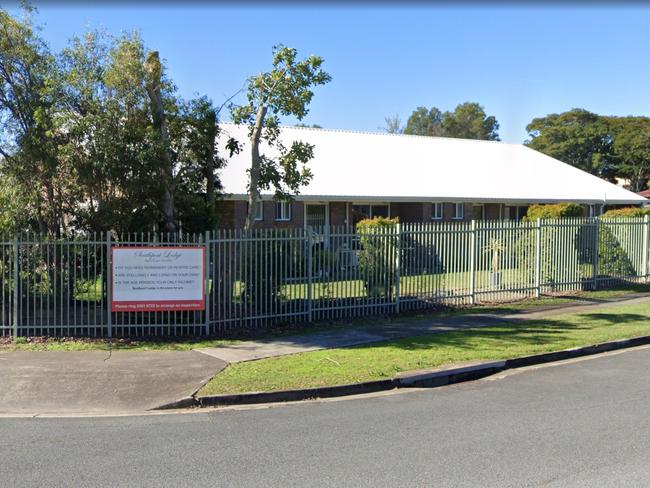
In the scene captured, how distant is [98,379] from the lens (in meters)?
8.09

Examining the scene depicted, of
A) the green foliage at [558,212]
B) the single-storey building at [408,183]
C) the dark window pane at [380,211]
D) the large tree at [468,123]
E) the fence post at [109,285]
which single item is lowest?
the fence post at [109,285]

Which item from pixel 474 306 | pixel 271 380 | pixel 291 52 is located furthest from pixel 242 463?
pixel 474 306

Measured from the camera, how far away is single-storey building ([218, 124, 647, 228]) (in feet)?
73.0

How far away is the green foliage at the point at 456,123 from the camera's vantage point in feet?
274

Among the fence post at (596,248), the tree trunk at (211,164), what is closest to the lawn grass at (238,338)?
the fence post at (596,248)

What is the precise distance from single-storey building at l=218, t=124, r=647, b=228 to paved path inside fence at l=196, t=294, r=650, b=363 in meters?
8.51

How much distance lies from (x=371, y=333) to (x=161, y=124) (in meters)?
5.46

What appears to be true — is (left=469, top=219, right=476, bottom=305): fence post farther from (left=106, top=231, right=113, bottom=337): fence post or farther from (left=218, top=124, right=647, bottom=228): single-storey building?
(left=106, top=231, right=113, bottom=337): fence post

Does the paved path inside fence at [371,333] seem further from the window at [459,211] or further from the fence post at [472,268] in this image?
the window at [459,211]

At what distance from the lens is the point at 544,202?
2736 centimetres

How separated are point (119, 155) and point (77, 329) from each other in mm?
3109

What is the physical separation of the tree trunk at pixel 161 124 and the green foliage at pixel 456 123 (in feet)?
241

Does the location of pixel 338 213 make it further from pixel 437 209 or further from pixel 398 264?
pixel 398 264

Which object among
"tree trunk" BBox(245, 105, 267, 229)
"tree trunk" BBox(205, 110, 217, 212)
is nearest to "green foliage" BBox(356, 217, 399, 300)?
"tree trunk" BBox(245, 105, 267, 229)
